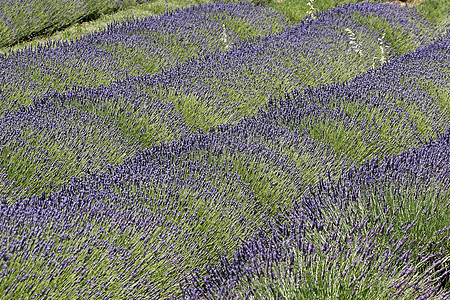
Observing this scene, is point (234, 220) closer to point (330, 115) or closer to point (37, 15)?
point (330, 115)

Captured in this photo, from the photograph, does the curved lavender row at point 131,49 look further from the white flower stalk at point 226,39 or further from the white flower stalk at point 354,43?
the white flower stalk at point 354,43

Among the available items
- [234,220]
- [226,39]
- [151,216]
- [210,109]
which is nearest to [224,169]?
[234,220]

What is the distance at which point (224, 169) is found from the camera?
368cm

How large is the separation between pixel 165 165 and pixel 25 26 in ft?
15.5

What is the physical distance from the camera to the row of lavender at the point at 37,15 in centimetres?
686

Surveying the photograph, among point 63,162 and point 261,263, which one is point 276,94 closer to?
point 63,162

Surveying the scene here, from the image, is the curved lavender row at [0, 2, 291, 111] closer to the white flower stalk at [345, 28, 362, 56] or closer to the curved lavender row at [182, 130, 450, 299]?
the white flower stalk at [345, 28, 362, 56]

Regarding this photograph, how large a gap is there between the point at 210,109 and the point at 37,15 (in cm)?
402

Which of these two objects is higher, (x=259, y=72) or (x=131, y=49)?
(x=131, y=49)

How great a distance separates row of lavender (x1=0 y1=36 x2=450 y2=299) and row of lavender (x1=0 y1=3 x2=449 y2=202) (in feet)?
0.34

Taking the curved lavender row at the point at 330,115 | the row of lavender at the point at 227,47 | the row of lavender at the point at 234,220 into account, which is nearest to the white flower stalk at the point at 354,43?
the row of lavender at the point at 227,47

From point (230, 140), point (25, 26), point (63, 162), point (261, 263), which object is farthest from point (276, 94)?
point (25, 26)

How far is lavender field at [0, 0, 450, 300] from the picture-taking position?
2.60m

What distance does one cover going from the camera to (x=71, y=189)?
10.8ft
